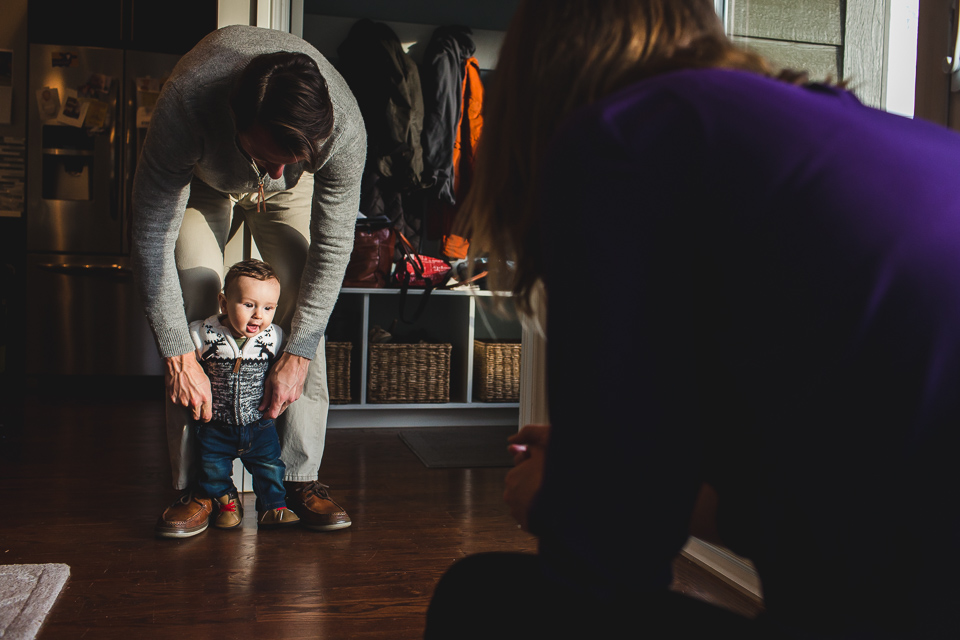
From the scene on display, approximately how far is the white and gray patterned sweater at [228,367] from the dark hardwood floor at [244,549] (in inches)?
10.8

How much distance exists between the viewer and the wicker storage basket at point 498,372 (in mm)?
3301

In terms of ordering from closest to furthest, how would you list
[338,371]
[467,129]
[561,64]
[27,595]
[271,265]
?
[561,64] → [27,595] → [271,265] → [338,371] → [467,129]

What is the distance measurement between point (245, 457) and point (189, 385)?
0.74ft

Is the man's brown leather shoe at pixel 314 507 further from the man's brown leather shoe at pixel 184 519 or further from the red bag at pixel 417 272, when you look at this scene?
the red bag at pixel 417 272

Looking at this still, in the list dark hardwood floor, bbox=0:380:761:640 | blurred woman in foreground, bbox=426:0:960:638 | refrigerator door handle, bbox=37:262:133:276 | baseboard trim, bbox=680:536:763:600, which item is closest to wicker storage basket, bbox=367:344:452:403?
dark hardwood floor, bbox=0:380:761:640

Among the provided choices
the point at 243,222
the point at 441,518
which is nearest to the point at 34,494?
the point at 243,222

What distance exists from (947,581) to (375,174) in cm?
315

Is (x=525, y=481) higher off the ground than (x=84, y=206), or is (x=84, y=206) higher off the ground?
(x=84, y=206)

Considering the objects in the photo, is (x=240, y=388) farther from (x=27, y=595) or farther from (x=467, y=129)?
(x=467, y=129)

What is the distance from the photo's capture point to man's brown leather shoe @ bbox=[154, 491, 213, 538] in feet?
5.53

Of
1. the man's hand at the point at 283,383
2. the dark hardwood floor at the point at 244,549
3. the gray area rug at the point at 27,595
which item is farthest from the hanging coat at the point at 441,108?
the gray area rug at the point at 27,595

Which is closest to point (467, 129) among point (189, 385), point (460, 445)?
point (460, 445)

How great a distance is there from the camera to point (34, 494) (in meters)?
Answer: 2.01

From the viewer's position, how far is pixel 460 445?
2.89 metres
